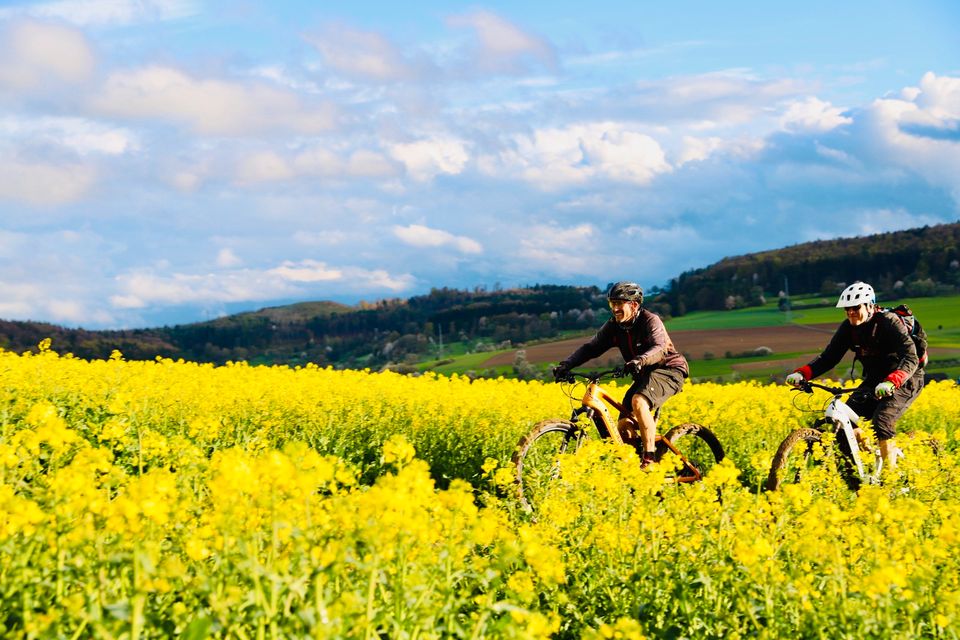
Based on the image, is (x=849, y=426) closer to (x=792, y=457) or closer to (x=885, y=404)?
(x=885, y=404)

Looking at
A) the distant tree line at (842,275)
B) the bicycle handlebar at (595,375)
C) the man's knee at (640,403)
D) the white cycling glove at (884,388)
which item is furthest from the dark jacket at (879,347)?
the distant tree line at (842,275)

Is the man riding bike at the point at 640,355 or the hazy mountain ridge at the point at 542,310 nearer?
the man riding bike at the point at 640,355

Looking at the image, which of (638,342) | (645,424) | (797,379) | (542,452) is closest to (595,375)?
(638,342)

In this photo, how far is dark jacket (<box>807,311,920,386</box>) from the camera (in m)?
8.91

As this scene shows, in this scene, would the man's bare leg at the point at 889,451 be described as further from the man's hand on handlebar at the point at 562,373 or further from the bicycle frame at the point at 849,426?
the man's hand on handlebar at the point at 562,373

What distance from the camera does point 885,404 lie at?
360 inches

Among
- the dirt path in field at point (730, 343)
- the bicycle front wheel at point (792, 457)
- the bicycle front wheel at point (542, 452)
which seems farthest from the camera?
the dirt path in field at point (730, 343)

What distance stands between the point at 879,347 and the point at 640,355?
2.39 meters

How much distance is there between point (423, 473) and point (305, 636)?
2.90 feet

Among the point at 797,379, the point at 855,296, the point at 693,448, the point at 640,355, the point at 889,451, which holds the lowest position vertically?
the point at 693,448

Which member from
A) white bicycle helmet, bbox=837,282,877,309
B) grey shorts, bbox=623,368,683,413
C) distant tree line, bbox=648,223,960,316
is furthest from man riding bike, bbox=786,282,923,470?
distant tree line, bbox=648,223,960,316

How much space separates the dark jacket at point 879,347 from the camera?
351 inches

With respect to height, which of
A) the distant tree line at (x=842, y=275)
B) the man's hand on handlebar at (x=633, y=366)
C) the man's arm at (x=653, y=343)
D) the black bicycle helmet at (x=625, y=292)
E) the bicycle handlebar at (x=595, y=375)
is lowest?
the bicycle handlebar at (x=595, y=375)

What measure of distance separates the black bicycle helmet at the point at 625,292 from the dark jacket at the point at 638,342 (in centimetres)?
18
